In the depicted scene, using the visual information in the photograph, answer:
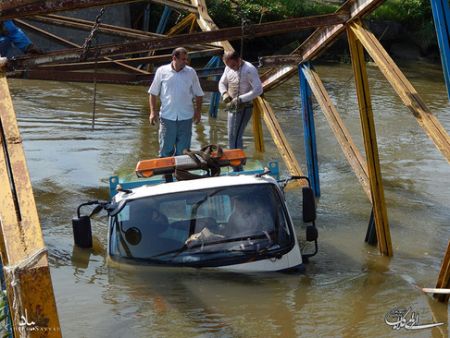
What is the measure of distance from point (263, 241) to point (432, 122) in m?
2.02

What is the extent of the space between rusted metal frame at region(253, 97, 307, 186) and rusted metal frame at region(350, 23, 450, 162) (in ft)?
8.92

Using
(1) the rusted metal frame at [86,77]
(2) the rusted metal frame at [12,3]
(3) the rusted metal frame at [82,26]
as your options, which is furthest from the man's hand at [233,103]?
(2) the rusted metal frame at [12,3]

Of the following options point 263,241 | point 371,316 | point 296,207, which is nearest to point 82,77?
point 296,207

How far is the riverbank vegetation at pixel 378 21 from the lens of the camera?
25.8m

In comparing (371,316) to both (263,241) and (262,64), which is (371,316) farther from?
(262,64)

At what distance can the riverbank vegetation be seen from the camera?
2581cm

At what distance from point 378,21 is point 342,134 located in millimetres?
17812

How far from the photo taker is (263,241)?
8.09 m

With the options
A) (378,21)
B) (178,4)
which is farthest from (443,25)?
(378,21)

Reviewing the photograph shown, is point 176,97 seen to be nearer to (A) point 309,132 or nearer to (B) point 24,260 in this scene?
(A) point 309,132

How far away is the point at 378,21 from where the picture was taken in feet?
91.1

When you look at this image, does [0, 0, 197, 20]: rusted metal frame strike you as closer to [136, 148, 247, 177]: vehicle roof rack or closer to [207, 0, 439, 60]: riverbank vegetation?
[136, 148, 247, 177]: vehicle roof rack

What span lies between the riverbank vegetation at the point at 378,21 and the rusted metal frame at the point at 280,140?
40.0 ft

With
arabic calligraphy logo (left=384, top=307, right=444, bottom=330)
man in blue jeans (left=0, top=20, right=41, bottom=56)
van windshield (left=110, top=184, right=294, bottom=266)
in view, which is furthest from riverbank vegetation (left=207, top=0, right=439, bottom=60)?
arabic calligraphy logo (left=384, top=307, right=444, bottom=330)
